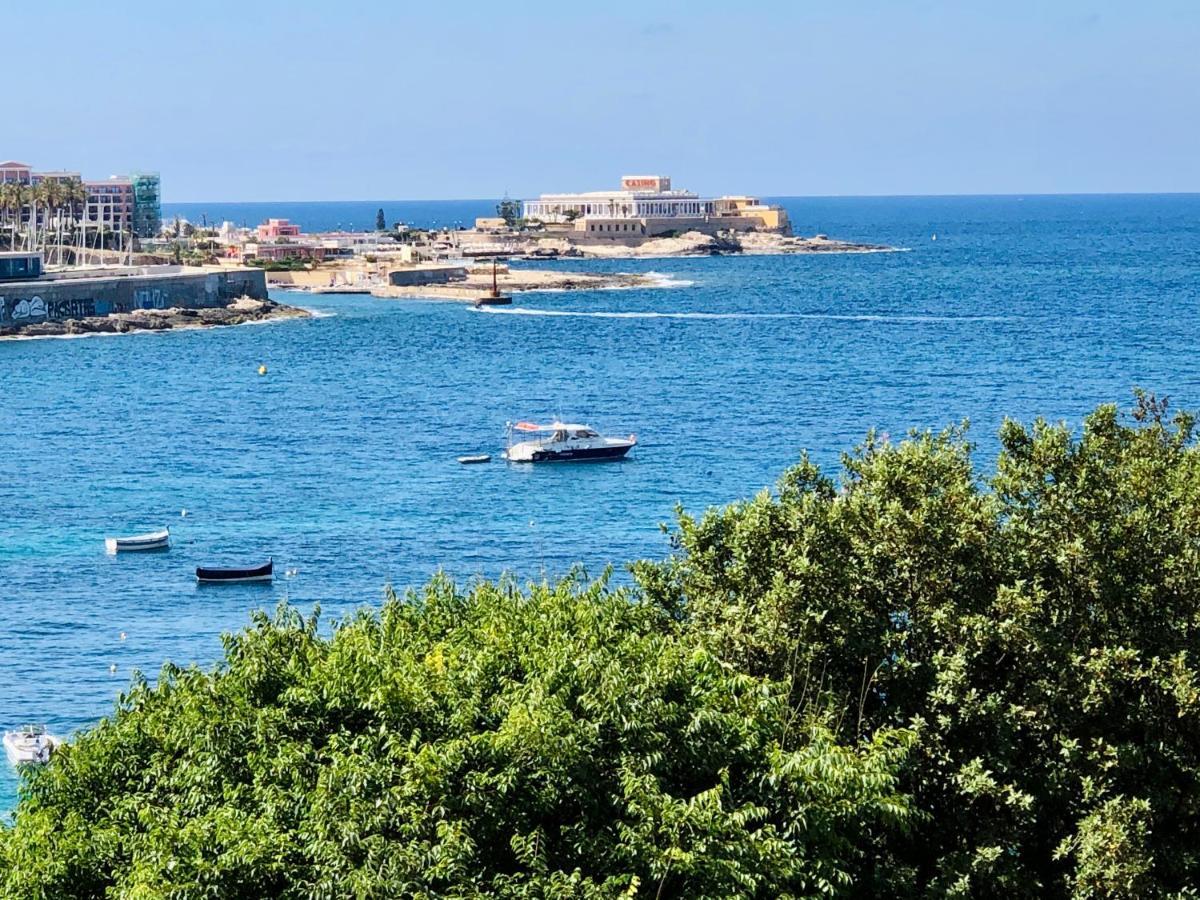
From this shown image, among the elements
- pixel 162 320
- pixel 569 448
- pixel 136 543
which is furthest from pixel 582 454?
pixel 162 320

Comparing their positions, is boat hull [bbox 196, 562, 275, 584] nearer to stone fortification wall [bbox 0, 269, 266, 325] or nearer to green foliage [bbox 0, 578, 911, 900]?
green foliage [bbox 0, 578, 911, 900]

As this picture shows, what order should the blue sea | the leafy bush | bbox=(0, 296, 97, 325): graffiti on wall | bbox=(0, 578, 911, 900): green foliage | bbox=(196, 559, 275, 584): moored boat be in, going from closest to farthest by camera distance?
bbox=(0, 578, 911, 900): green foliage
the leafy bush
the blue sea
bbox=(196, 559, 275, 584): moored boat
bbox=(0, 296, 97, 325): graffiti on wall

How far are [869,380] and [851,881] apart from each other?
85.5 m

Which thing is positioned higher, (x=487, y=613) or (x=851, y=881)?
(x=487, y=613)

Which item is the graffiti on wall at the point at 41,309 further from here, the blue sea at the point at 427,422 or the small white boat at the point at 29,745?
the small white boat at the point at 29,745

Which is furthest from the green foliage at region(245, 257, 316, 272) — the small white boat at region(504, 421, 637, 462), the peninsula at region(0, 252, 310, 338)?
the small white boat at region(504, 421, 637, 462)

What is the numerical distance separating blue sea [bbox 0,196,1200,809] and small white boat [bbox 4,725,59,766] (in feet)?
3.06

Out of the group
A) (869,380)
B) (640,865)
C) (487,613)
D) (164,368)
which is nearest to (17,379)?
(164,368)

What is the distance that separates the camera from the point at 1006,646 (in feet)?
71.6

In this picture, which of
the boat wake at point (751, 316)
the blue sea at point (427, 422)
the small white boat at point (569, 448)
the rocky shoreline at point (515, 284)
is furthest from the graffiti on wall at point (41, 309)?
the small white boat at point (569, 448)

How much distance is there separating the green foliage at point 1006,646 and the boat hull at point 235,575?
29.5 m

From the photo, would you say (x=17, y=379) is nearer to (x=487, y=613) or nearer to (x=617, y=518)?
(x=617, y=518)

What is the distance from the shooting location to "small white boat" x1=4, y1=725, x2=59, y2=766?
34.2 meters

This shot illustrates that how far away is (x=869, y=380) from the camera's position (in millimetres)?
102188
